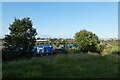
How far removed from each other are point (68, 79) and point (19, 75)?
2297mm

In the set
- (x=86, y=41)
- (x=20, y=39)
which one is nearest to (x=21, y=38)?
(x=20, y=39)

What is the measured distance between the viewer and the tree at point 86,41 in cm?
2869

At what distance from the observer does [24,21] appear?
954 inches

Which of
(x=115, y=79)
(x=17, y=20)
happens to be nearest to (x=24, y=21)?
(x=17, y=20)

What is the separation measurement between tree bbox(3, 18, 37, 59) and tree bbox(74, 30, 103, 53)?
6467 millimetres

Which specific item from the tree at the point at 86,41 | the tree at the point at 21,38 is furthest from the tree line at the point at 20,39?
the tree at the point at 86,41

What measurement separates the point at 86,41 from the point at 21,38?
838 centimetres

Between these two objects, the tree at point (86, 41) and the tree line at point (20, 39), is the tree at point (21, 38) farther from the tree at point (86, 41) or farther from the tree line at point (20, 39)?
the tree at point (86, 41)

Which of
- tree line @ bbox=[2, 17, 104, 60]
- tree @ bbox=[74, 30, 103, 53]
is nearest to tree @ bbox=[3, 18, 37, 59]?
tree line @ bbox=[2, 17, 104, 60]

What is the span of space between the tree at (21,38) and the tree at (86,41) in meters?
6.47

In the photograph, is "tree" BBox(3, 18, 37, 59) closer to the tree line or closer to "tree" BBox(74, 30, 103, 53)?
the tree line

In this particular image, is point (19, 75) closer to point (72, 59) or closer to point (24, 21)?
point (72, 59)

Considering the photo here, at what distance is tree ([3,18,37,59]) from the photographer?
→ 23.5 metres

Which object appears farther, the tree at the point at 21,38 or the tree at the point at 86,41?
the tree at the point at 86,41
